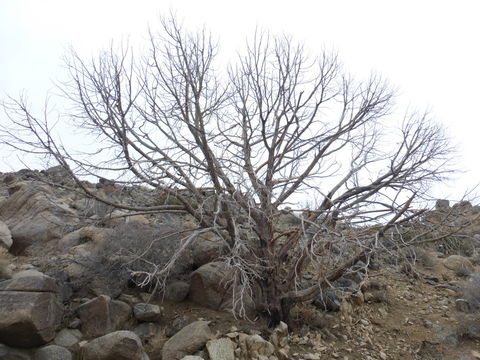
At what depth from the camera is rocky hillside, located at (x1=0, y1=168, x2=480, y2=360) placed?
591 centimetres

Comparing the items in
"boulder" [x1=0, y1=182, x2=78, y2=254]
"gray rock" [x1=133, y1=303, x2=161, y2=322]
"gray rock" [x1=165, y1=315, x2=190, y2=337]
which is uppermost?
"boulder" [x1=0, y1=182, x2=78, y2=254]

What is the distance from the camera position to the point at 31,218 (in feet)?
32.3

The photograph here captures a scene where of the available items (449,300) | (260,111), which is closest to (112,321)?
(260,111)

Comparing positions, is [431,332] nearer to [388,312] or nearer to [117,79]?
[388,312]

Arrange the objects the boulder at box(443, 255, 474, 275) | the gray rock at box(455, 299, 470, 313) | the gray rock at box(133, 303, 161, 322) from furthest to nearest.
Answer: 1. the boulder at box(443, 255, 474, 275)
2. the gray rock at box(455, 299, 470, 313)
3. the gray rock at box(133, 303, 161, 322)

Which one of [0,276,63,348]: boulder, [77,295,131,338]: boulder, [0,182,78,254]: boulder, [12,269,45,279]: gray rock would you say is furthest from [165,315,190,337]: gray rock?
[0,182,78,254]: boulder

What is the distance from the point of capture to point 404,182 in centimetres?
736

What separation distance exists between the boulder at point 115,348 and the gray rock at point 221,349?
974mm

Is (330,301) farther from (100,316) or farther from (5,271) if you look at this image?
(5,271)

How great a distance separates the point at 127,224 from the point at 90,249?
92 centimetres

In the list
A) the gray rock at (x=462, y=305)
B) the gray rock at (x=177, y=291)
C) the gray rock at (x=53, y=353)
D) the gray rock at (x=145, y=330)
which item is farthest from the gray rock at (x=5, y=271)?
the gray rock at (x=462, y=305)

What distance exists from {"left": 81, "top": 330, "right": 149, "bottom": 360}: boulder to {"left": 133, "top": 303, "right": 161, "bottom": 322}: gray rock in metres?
1.01

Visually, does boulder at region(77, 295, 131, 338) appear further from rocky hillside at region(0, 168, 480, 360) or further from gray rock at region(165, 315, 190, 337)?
gray rock at region(165, 315, 190, 337)

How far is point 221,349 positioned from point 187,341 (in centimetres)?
52
